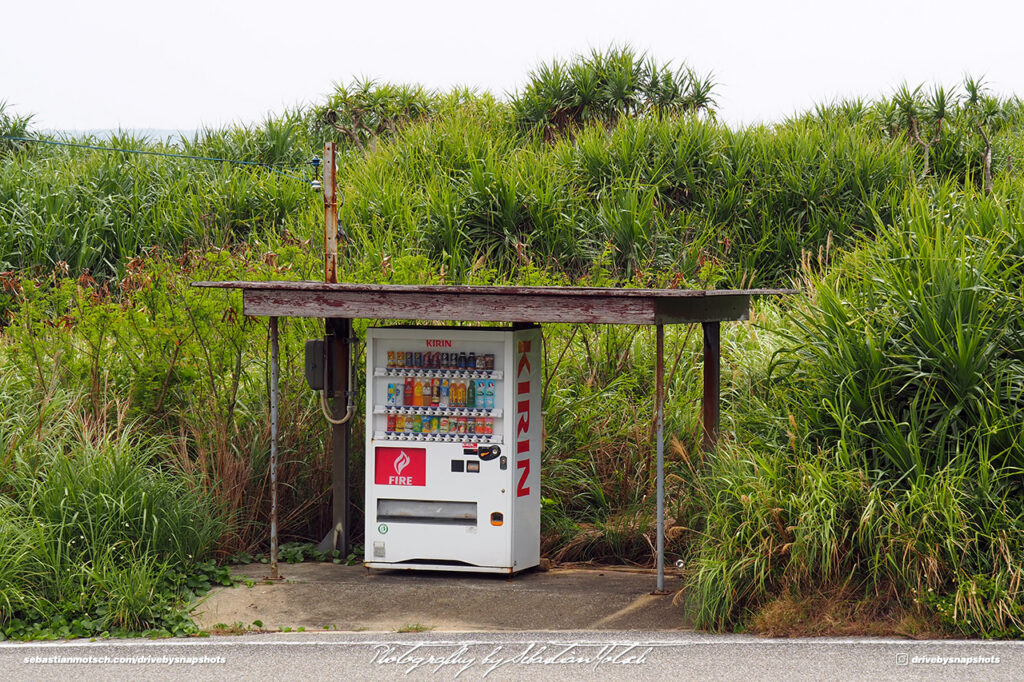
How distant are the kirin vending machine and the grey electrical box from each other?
633 millimetres

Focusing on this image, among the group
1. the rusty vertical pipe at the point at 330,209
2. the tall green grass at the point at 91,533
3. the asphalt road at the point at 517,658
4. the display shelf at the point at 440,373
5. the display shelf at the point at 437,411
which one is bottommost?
the asphalt road at the point at 517,658

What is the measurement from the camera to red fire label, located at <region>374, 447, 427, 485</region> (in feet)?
30.7

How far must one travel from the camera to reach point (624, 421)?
37.2ft

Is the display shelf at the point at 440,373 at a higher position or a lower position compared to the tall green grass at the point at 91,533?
higher

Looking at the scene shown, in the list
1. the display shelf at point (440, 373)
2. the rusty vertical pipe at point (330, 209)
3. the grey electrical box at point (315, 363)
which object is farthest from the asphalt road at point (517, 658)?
the rusty vertical pipe at point (330, 209)

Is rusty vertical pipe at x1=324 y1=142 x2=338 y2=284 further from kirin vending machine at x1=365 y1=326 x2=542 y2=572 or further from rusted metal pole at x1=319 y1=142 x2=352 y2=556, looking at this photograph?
kirin vending machine at x1=365 y1=326 x2=542 y2=572

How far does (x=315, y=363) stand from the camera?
9859 millimetres

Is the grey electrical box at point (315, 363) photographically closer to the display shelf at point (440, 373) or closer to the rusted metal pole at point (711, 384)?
the display shelf at point (440, 373)

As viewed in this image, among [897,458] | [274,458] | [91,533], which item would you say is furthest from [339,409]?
[897,458]

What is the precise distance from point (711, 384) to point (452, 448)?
81.7 inches

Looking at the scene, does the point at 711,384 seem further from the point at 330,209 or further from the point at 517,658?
the point at 330,209

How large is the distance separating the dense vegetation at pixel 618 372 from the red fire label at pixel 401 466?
140 cm

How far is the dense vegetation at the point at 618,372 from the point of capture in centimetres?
793

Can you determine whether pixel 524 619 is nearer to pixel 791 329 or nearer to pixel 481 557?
pixel 481 557
